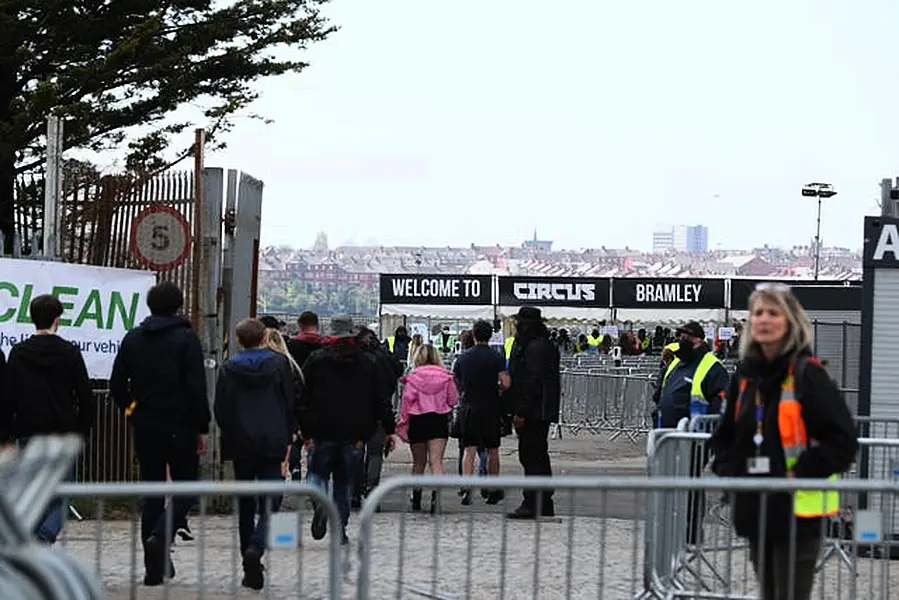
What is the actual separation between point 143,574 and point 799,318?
5230mm

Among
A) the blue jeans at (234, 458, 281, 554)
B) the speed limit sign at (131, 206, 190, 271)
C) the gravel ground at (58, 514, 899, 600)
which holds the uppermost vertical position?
the speed limit sign at (131, 206, 190, 271)

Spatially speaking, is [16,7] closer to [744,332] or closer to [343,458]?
[343,458]

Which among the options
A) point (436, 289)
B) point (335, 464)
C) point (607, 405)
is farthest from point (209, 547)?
point (436, 289)

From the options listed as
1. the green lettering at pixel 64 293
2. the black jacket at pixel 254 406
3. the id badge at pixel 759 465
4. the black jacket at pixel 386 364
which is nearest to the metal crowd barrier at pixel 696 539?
the id badge at pixel 759 465

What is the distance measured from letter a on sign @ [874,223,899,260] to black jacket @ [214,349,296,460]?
186 inches

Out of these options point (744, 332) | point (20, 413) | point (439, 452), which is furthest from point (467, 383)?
point (744, 332)

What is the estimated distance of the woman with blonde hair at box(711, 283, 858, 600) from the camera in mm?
7219

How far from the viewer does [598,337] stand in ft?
174

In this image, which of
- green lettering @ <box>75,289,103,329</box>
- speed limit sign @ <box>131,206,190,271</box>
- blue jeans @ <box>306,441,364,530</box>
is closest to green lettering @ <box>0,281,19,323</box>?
green lettering @ <box>75,289,103,329</box>

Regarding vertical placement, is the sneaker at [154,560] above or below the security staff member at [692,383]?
below

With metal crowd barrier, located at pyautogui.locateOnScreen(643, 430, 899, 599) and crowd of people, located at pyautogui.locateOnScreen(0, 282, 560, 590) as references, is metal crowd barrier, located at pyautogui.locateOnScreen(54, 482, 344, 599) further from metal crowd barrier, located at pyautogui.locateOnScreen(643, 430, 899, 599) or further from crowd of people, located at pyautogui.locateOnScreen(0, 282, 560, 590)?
metal crowd barrier, located at pyautogui.locateOnScreen(643, 430, 899, 599)

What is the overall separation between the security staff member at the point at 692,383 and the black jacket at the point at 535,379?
1.49 m

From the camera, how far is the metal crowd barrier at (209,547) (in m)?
6.77

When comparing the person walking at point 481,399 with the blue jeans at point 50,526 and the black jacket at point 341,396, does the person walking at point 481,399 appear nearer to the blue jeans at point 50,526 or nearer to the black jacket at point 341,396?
the black jacket at point 341,396
